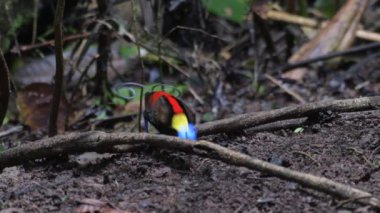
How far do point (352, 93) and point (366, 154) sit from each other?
2.92 m

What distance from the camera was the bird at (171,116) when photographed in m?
2.46

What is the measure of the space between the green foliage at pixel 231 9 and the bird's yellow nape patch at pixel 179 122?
300 cm

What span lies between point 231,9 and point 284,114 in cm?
318

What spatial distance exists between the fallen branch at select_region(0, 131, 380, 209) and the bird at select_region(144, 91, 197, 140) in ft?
0.71

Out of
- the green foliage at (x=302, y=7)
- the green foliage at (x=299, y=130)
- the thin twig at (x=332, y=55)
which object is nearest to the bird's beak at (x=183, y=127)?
the green foliage at (x=299, y=130)

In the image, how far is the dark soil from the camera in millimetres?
1954

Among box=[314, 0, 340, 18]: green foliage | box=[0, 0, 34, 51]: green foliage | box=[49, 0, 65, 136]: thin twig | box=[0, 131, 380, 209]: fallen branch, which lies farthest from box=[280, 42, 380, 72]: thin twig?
box=[0, 131, 380, 209]: fallen branch

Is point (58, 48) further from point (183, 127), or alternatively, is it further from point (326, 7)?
point (326, 7)

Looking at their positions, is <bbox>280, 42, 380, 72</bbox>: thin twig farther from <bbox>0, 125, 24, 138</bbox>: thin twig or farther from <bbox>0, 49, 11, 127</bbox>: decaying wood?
<bbox>0, 49, 11, 127</bbox>: decaying wood

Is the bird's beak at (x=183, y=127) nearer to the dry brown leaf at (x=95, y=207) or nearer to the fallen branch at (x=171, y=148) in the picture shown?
the fallen branch at (x=171, y=148)

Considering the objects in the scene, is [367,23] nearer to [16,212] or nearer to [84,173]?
[84,173]

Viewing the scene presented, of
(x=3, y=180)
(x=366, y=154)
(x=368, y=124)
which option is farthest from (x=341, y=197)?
(x=3, y=180)

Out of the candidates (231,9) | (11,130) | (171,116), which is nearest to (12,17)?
(11,130)

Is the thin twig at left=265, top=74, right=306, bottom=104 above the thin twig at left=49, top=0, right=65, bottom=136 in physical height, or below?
below
